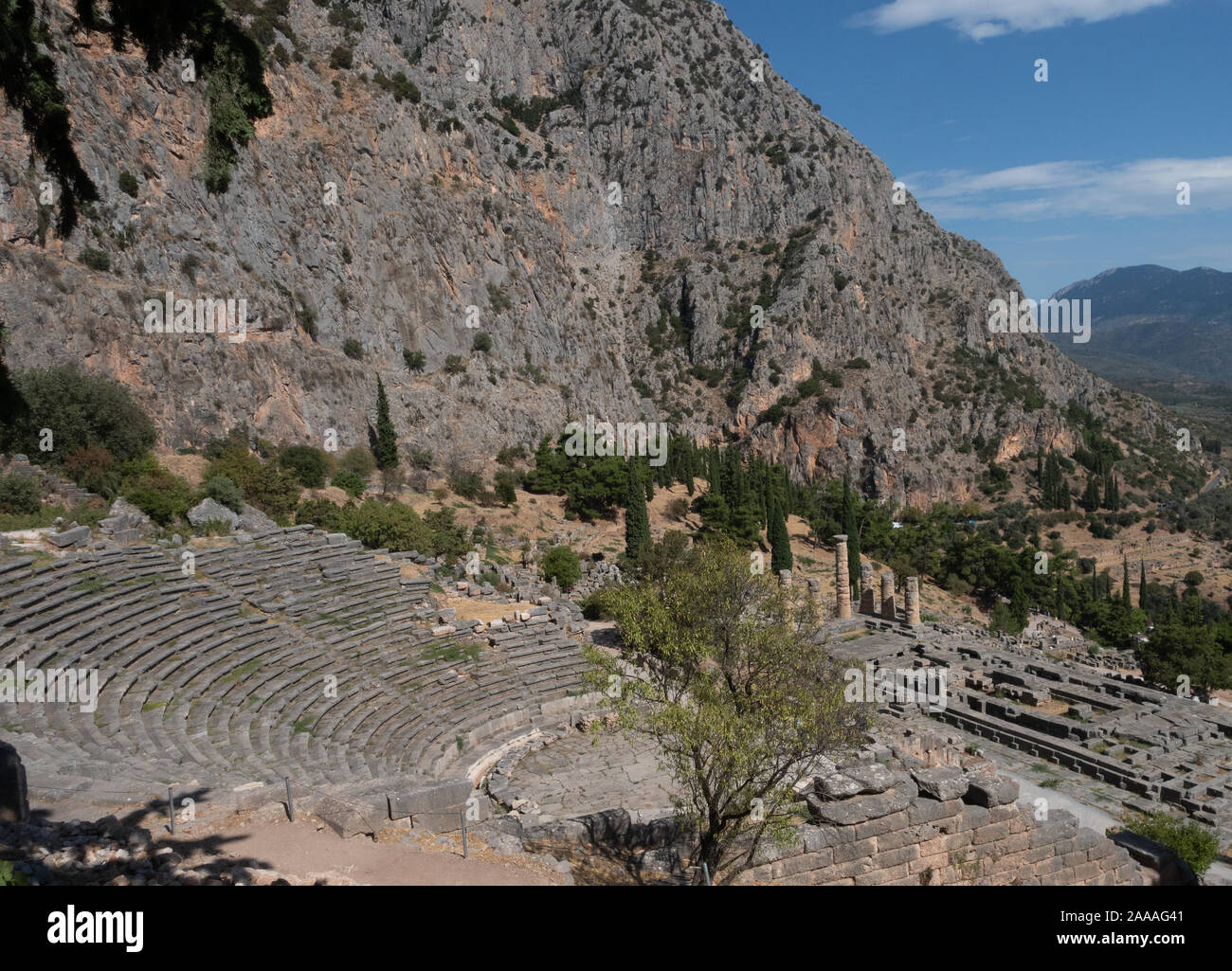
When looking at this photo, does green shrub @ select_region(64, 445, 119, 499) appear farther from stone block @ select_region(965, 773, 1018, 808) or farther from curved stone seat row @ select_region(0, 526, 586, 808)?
stone block @ select_region(965, 773, 1018, 808)

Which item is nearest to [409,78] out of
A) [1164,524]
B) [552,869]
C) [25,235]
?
[25,235]

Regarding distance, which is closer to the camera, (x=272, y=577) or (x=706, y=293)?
(x=272, y=577)

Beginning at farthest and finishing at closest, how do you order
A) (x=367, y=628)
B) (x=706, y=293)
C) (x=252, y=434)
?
(x=706, y=293) < (x=252, y=434) < (x=367, y=628)

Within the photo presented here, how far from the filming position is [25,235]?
4119 cm

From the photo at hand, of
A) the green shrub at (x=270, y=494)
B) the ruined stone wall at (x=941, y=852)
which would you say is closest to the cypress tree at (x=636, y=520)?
the green shrub at (x=270, y=494)

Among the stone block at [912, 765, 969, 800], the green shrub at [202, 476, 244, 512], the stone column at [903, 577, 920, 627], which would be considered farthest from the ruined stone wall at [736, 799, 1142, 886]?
the green shrub at [202, 476, 244, 512]

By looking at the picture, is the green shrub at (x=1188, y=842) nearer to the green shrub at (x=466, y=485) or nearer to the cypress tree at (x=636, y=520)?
the cypress tree at (x=636, y=520)

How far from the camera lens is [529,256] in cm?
7875

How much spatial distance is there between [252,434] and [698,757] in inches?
1808

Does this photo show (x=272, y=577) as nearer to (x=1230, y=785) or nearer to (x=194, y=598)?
(x=194, y=598)

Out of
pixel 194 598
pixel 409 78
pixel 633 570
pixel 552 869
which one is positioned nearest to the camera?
pixel 552 869

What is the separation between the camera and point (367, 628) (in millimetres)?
22312
